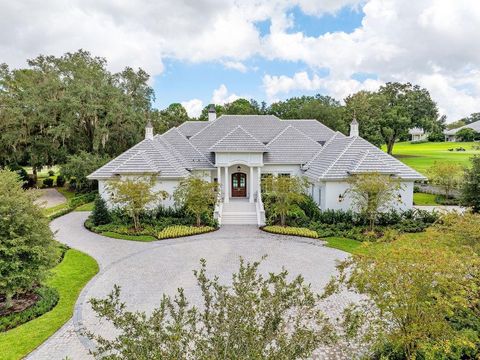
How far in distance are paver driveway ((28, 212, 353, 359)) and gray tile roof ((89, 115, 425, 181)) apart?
512 centimetres

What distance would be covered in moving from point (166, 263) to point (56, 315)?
5130 mm

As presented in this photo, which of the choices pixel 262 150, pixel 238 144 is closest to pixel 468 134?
pixel 262 150

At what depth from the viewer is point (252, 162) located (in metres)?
23.8

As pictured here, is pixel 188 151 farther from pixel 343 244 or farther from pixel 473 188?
pixel 473 188

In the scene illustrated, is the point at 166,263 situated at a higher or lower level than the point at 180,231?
lower

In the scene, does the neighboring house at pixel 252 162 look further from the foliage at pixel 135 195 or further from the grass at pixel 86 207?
the grass at pixel 86 207

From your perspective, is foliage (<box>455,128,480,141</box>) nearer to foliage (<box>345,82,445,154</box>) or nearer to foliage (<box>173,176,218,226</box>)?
foliage (<box>345,82,445,154</box>)

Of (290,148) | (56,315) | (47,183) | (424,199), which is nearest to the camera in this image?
(56,315)

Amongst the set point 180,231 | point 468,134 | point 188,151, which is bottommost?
point 180,231

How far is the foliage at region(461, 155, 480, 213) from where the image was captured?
20.3m

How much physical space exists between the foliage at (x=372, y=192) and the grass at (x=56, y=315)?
1431 cm

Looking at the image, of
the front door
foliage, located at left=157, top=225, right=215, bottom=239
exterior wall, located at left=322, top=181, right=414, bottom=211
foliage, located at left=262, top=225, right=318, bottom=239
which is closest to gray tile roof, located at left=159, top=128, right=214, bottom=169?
the front door

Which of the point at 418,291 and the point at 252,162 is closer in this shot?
the point at 418,291

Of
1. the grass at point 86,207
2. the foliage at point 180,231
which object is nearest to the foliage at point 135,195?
the foliage at point 180,231
